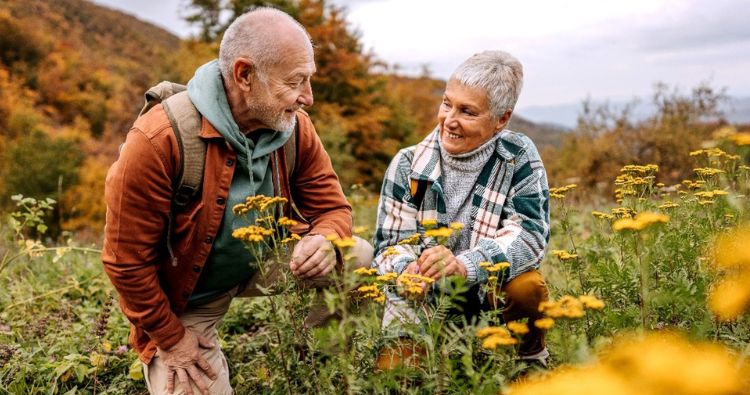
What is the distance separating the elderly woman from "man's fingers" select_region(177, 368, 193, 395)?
937 millimetres

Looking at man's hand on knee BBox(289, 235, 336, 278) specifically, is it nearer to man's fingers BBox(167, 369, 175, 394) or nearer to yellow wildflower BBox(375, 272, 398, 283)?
yellow wildflower BBox(375, 272, 398, 283)

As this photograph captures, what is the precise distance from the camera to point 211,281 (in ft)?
9.22

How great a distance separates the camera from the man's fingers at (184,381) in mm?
2479

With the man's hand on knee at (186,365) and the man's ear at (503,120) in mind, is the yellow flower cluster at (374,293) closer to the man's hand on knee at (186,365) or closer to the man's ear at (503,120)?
the man's hand on knee at (186,365)

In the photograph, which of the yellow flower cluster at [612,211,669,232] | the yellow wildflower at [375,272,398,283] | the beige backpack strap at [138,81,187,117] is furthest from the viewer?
the beige backpack strap at [138,81,187,117]

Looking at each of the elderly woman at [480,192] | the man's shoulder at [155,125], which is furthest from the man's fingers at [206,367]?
the man's shoulder at [155,125]

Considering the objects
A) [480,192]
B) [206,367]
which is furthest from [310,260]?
[480,192]

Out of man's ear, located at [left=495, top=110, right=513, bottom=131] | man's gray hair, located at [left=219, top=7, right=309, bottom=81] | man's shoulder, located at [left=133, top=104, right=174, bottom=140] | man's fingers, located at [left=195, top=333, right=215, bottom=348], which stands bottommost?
man's fingers, located at [left=195, top=333, right=215, bottom=348]

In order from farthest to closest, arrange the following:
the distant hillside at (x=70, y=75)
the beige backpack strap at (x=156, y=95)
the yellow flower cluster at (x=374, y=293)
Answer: the distant hillside at (x=70, y=75) → the beige backpack strap at (x=156, y=95) → the yellow flower cluster at (x=374, y=293)

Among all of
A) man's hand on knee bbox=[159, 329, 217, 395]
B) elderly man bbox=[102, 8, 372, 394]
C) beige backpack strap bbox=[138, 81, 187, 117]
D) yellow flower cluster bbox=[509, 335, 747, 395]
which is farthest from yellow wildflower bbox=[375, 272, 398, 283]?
beige backpack strap bbox=[138, 81, 187, 117]

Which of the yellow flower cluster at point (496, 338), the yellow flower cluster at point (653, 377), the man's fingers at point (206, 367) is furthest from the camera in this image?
the man's fingers at point (206, 367)

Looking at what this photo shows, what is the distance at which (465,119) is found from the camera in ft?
9.07

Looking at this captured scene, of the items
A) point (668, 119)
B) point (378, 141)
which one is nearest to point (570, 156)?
point (668, 119)

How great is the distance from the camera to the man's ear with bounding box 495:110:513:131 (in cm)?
286
